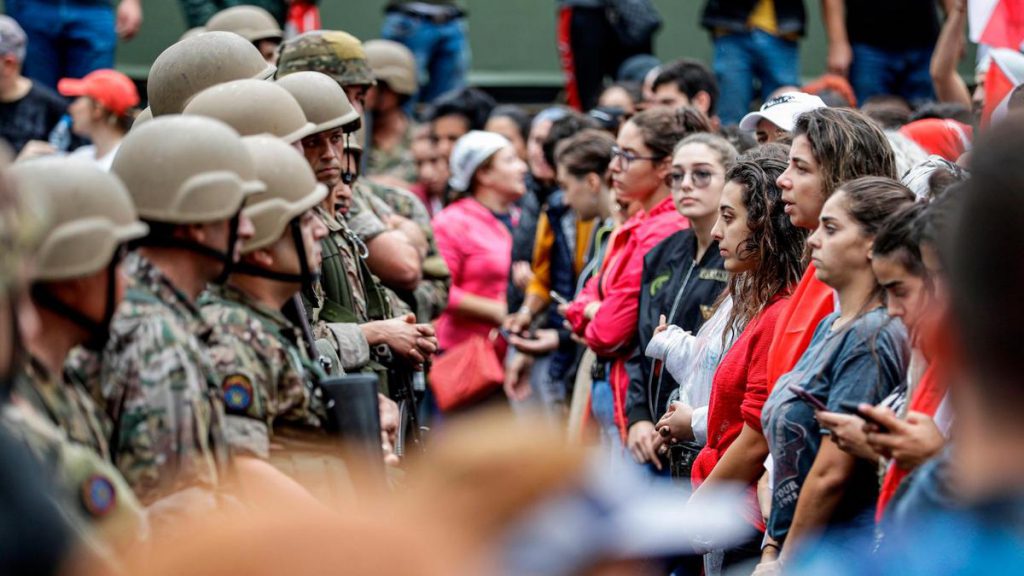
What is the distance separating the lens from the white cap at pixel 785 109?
575cm

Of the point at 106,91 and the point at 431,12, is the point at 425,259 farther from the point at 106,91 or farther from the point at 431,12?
the point at 431,12

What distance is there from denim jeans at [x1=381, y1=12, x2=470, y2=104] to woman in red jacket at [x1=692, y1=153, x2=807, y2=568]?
5517mm

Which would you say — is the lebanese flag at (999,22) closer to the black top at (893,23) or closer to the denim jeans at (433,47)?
the black top at (893,23)

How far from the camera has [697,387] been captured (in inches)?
214

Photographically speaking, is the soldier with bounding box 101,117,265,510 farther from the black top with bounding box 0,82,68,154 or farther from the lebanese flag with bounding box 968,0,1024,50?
the black top with bounding box 0,82,68,154

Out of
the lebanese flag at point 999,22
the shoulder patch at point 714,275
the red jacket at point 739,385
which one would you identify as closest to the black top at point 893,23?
the lebanese flag at point 999,22

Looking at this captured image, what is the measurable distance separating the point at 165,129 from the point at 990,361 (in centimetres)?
202

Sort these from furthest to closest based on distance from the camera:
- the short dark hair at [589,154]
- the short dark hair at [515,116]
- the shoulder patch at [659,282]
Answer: the short dark hair at [515,116] < the short dark hair at [589,154] < the shoulder patch at [659,282]

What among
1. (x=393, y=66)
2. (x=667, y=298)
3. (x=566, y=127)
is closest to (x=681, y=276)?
(x=667, y=298)

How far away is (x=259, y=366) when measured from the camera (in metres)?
3.65

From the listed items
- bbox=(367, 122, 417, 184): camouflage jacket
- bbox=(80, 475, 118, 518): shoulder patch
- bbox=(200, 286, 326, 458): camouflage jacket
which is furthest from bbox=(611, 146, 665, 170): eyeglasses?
bbox=(80, 475, 118, 518): shoulder patch

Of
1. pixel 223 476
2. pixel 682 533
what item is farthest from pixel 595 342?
pixel 682 533

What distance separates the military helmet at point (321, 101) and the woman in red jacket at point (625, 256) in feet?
5.85

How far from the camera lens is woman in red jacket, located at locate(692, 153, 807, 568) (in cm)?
481
